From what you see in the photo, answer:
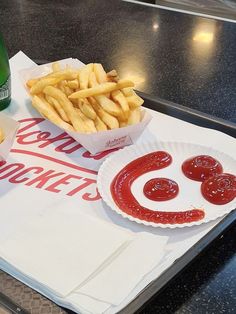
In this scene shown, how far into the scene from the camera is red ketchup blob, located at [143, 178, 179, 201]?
1.09 metres

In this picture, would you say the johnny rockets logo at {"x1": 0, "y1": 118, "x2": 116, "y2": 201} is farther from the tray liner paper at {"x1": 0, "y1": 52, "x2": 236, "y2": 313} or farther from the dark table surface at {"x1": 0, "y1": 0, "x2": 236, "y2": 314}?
the dark table surface at {"x1": 0, "y1": 0, "x2": 236, "y2": 314}

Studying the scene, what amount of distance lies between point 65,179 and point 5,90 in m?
0.39

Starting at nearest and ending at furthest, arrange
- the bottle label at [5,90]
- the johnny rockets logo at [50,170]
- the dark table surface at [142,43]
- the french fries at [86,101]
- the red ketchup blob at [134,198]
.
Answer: the red ketchup blob at [134,198]
the johnny rockets logo at [50,170]
the french fries at [86,101]
the bottle label at [5,90]
the dark table surface at [142,43]

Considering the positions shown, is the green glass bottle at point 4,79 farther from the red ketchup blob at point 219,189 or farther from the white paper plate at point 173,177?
the red ketchup blob at point 219,189

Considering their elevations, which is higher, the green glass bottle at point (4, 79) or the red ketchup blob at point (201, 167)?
the green glass bottle at point (4, 79)

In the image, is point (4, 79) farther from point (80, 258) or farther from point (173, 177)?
point (80, 258)

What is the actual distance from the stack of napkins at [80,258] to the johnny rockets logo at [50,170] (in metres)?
0.14

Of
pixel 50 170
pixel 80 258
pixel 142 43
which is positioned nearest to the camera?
pixel 80 258

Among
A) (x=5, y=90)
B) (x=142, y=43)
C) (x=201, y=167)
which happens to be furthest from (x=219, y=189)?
(x=142, y=43)

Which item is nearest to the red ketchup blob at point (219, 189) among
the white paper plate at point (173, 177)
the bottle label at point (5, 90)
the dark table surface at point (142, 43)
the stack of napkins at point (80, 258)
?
the white paper plate at point (173, 177)

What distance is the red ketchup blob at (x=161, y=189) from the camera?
109 centimetres

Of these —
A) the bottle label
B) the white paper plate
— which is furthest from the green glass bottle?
the white paper plate

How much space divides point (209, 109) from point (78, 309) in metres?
0.81

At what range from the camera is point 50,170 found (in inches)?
46.8
